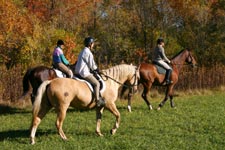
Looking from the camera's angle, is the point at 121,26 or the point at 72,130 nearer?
the point at 72,130

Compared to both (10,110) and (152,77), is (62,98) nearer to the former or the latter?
(152,77)

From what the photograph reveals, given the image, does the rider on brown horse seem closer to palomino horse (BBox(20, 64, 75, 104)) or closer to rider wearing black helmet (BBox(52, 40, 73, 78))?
rider wearing black helmet (BBox(52, 40, 73, 78))

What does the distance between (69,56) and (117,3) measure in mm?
16885

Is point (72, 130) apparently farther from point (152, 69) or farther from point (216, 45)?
point (216, 45)

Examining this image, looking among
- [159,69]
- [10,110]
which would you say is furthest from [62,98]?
[10,110]

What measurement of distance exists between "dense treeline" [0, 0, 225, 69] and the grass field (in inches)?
600

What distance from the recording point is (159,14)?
35.8 m

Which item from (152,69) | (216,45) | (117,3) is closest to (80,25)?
(117,3)

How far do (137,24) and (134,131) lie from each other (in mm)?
27919

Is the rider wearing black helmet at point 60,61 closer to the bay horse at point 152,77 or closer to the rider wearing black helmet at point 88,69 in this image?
the bay horse at point 152,77

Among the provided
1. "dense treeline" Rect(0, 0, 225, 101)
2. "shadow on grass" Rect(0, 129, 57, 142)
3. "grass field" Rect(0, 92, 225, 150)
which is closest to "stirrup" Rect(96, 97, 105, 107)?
"grass field" Rect(0, 92, 225, 150)

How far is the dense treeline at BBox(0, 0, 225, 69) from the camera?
32.1 meters

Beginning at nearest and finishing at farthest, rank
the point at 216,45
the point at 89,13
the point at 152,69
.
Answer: the point at 152,69 < the point at 216,45 < the point at 89,13

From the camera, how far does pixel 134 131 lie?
9.45 m
